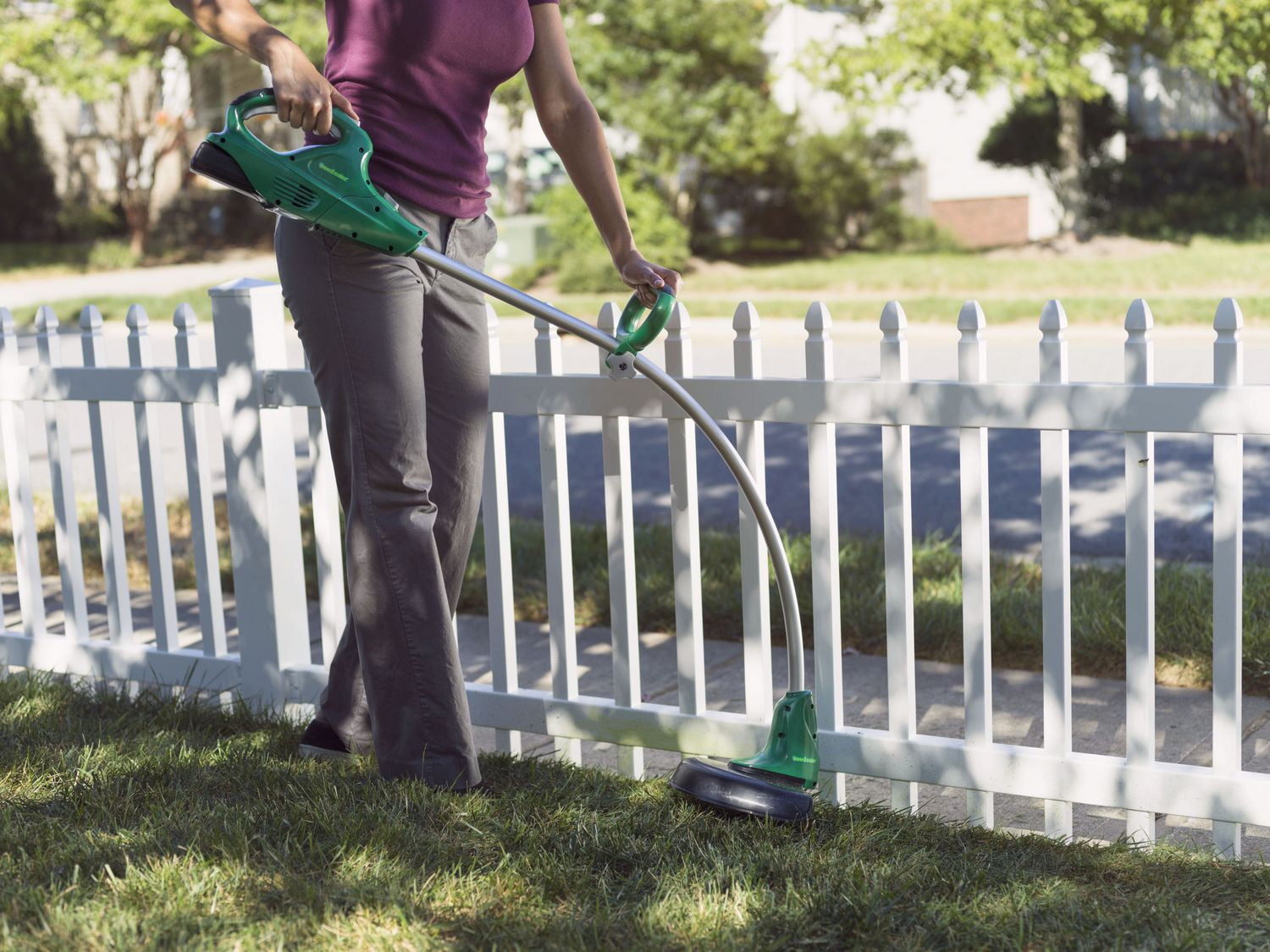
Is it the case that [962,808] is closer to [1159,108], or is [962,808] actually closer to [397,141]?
[397,141]

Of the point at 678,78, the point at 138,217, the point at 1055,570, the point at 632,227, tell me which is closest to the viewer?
the point at 1055,570

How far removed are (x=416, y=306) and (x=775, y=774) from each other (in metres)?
1.17

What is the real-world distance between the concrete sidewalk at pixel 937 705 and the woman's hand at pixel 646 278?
1.19 m

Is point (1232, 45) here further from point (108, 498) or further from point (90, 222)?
point (90, 222)

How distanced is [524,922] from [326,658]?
4.88ft

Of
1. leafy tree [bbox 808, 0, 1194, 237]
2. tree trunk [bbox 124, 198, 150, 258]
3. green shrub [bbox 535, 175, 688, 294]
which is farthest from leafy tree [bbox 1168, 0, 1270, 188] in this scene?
tree trunk [bbox 124, 198, 150, 258]

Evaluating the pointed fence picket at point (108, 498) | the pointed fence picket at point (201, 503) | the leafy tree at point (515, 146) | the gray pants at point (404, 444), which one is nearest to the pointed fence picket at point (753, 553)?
the gray pants at point (404, 444)

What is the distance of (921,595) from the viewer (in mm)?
4516

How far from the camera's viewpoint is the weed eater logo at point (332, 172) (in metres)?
2.66

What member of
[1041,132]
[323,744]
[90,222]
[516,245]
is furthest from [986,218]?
[323,744]

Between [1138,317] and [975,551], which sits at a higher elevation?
[1138,317]

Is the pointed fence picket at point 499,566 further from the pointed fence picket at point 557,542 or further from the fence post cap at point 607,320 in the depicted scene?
the fence post cap at point 607,320

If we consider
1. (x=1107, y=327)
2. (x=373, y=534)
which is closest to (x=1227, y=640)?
(x=373, y=534)

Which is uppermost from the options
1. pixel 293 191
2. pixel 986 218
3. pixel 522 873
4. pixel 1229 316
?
pixel 986 218
